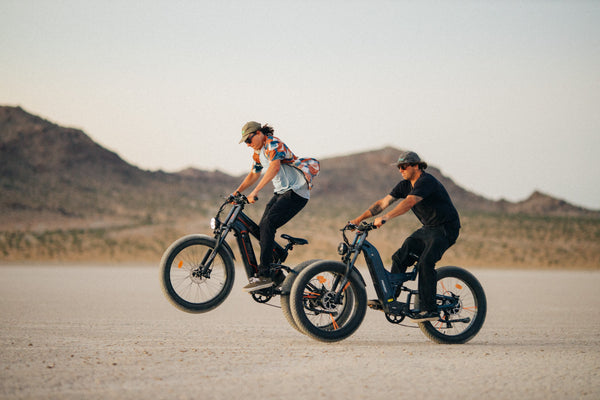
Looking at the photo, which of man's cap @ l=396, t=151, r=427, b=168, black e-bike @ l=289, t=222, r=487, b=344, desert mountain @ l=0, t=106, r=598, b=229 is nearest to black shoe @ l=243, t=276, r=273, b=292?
black e-bike @ l=289, t=222, r=487, b=344

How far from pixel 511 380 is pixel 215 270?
3.91m

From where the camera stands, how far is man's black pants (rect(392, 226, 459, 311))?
315 inches

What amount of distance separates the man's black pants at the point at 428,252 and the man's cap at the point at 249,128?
2.48 meters

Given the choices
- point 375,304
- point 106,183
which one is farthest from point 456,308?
point 106,183

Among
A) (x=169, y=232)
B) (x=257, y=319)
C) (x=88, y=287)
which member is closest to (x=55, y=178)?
(x=169, y=232)

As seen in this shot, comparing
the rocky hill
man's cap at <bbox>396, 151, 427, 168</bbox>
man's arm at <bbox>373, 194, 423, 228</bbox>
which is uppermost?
the rocky hill

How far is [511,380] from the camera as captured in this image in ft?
19.9

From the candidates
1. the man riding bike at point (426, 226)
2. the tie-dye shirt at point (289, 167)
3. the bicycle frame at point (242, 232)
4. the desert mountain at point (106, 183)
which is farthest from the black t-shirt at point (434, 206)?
the desert mountain at point (106, 183)

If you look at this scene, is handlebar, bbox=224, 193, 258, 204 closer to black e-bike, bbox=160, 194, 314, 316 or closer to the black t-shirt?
black e-bike, bbox=160, 194, 314, 316

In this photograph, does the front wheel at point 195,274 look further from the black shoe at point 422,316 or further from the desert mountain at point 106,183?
the desert mountain at point 106,183

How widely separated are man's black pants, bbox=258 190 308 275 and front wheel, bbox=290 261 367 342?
632 millimetres

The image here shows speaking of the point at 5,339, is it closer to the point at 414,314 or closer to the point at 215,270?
the point at 215,270

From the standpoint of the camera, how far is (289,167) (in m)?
8.39

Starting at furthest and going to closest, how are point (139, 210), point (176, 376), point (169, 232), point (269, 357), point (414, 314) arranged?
point (139, 210), point (169, 232), point (414, 314), point (269, 357), point (176, 376)
